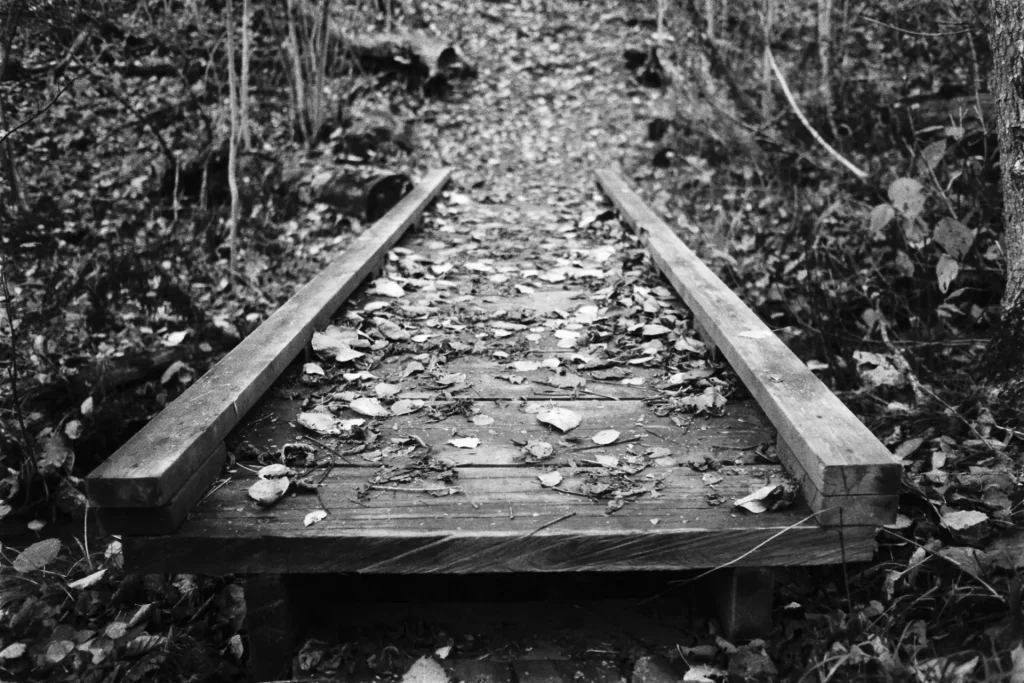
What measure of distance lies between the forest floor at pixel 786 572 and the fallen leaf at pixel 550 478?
13.6 inches

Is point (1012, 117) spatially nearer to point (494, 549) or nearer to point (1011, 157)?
point (1011, 157)

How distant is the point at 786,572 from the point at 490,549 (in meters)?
0.96

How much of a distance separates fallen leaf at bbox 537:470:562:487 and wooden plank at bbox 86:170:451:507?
2.96ft

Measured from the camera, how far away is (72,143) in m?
8.26

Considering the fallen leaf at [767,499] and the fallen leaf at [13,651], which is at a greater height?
the fallen leaf at [767,499]

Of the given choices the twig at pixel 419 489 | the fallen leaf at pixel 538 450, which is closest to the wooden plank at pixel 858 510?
the fallen leaf at pixel 538 450

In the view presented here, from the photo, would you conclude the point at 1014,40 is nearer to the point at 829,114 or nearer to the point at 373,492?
the point at 373,492

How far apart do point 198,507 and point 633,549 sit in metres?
1.09

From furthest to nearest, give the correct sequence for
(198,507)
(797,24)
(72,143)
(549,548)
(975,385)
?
(797,24) → (72,143) → (975,385) → (198,507) → (549,548)

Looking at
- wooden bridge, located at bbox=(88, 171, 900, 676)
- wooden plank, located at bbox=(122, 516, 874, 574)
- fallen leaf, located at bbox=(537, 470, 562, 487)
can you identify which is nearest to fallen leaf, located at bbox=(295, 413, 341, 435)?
wooden bridge, located at bbox=(88, 171, 900, 676)

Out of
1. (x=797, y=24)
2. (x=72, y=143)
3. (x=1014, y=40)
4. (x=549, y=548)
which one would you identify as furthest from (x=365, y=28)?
(x=549, y=548)

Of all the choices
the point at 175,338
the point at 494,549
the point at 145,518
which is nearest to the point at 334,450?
the point at 145,518

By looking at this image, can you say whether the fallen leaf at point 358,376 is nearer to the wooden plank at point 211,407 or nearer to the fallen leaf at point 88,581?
the wooden plank at point 211,407

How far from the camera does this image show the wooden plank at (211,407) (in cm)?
167
